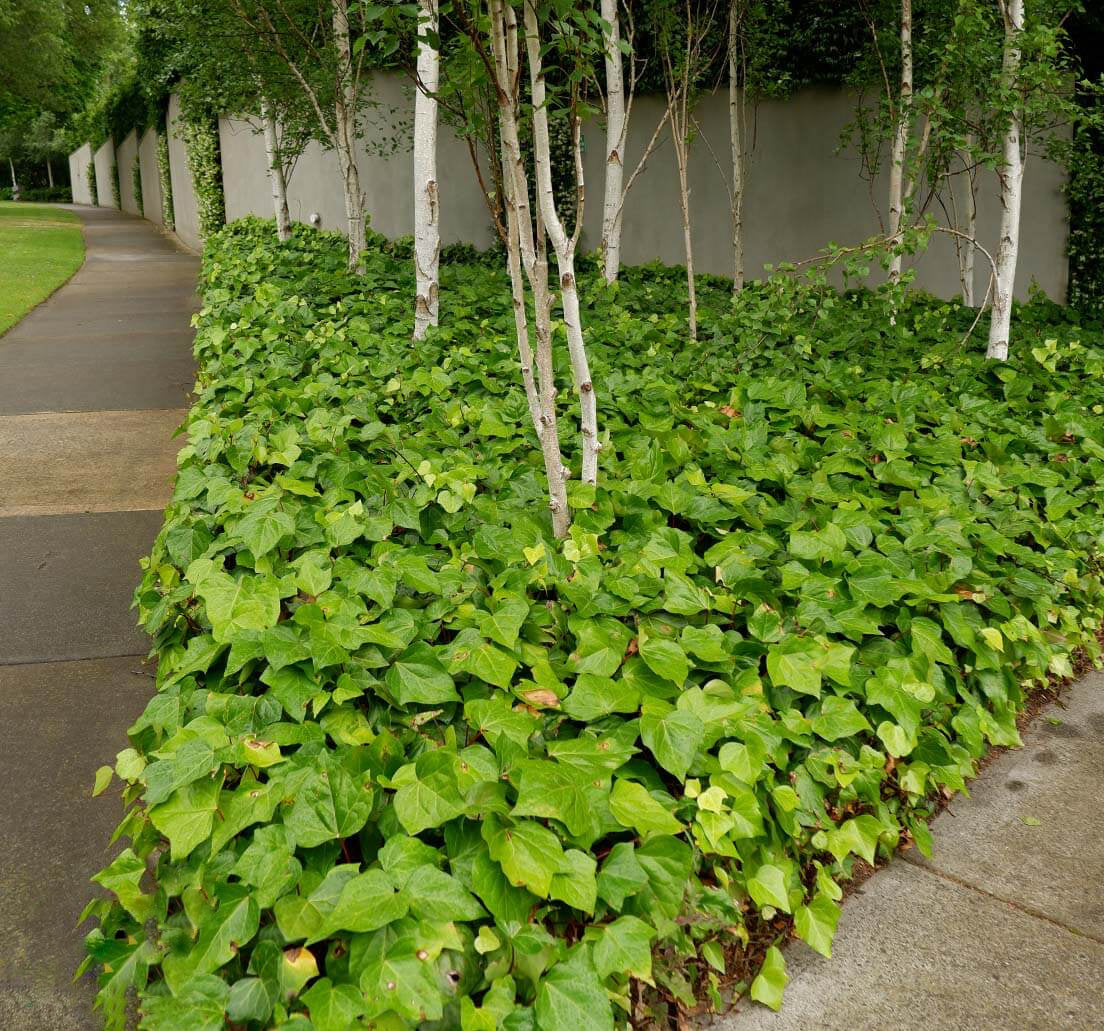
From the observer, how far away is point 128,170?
117 ft

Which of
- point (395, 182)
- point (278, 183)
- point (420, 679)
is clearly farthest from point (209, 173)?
point (420, 679)

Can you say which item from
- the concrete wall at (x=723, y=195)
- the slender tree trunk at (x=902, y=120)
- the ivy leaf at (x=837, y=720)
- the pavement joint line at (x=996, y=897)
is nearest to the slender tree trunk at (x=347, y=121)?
the concrete wall at (x=723, y=195)

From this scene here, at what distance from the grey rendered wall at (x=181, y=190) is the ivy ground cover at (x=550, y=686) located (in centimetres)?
1882

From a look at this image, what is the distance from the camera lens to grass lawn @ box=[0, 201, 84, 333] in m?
12.8

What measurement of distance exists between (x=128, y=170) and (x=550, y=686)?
3972 cm

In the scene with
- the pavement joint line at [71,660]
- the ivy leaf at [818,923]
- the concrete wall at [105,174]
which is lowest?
the ivy leaf at [818,923]

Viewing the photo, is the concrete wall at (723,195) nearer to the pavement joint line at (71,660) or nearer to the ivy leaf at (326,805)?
the pavement joint line at (71,660)

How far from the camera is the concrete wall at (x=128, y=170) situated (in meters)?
34.0

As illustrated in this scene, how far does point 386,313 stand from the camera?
7.42 meters

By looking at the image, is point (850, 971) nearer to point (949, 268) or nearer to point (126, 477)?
point (126, 477)

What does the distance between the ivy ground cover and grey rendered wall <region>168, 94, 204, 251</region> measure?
18820mm

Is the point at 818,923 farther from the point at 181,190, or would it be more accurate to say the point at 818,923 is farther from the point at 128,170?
the point at 128,170

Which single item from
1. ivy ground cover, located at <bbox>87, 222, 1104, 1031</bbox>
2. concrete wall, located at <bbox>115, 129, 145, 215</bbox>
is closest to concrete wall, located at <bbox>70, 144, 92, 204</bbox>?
concrete wall, located at <bbox>115, 129, 145, 215</bbox>

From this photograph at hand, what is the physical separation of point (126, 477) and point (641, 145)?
425 inches
